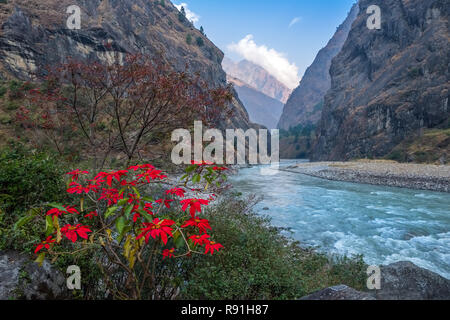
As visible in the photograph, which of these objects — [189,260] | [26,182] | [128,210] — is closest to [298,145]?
[189,260]

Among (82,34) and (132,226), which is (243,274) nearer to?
(132,226)

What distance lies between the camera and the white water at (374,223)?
26.5 feet

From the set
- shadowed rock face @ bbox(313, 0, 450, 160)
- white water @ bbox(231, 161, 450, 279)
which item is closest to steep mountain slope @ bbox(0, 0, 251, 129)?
white water @ bbox(231, 161, 450, 279)

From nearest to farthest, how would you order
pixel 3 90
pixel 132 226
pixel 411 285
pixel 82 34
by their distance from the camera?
pixel 132 226 < pixel 411 285 < pixel 3 90 < pixel 82 34

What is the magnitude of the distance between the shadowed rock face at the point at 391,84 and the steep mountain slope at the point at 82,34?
3080 centimetres

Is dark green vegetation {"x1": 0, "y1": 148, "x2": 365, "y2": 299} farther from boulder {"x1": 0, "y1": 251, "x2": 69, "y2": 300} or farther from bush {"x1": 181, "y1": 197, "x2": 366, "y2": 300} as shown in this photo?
boulder {"x1": 0, "y1": 251, "x2": 69, "y2": 300}

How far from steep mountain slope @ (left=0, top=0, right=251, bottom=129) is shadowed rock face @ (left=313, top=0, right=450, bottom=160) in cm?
3080

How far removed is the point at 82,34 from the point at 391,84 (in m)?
63.5

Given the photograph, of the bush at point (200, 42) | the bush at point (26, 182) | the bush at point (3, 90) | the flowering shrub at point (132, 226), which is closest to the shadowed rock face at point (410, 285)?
the flowering shrub at point (132, 226)

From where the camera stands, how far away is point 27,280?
2256 millimetres

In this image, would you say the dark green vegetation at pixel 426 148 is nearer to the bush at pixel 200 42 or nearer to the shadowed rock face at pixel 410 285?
the shadowed rock face at pixel 410 285
